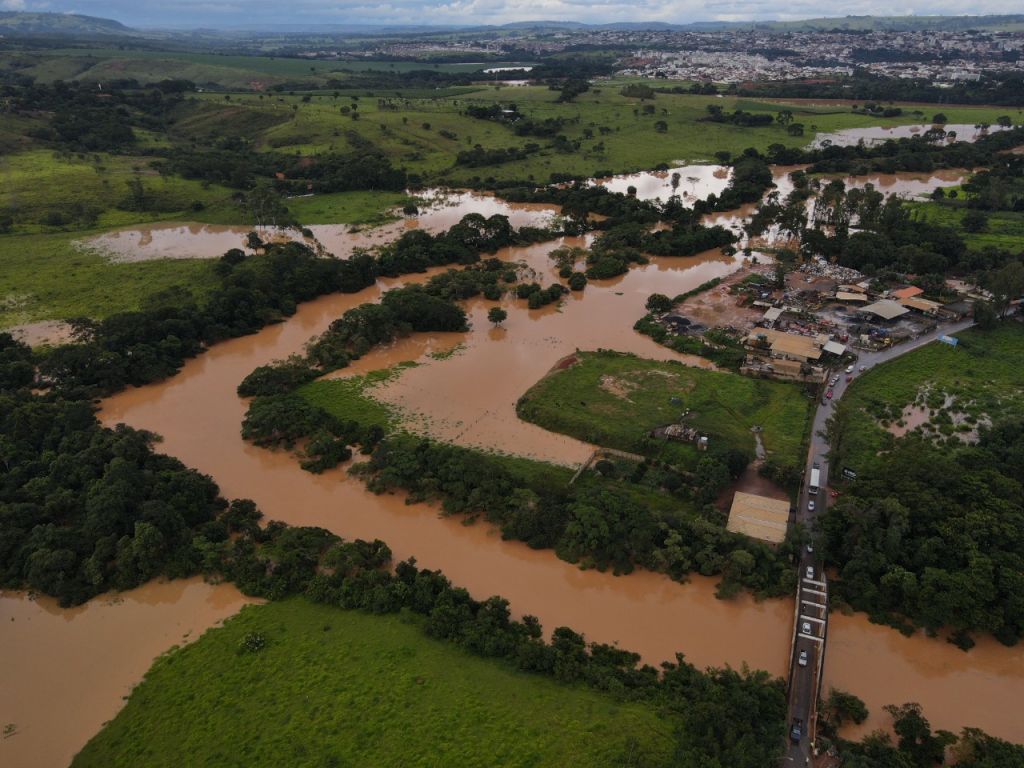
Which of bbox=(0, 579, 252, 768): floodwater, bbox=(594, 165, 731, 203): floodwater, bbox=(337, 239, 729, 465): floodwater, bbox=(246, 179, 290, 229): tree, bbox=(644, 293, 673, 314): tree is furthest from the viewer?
bbox=(594, 165, 731, 203): floodwater

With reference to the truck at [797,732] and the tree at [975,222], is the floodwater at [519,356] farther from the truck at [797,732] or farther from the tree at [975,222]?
the tree at [975,222]

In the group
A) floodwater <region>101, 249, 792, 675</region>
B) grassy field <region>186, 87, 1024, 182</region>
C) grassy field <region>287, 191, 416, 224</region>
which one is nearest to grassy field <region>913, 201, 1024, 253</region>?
grassy field <region>186, 87, 1024, 182</region>

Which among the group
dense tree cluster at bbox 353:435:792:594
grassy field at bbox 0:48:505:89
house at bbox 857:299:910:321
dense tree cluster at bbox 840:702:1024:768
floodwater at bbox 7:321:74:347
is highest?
grassy field at bbox 0:48:505:89

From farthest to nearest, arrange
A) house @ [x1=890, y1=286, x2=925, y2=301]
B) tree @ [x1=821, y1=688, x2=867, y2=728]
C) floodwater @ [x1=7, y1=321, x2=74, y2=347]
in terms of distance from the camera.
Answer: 1. house @ [x1=890, y1=286, x2=925, y2=301]
2. floodwater @ [x1=7, y1=321, x2=74, y2=347]
3. tree @ [x1=821, y1=688, x2=867, y2=728]

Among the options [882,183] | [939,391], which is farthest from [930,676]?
[882,183]

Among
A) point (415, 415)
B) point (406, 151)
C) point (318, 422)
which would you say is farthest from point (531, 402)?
point (406, 151)

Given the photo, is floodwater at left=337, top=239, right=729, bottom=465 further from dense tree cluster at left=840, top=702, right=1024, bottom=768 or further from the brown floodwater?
dense tree cluster at left=840, top=702, right=1024, bottom=768

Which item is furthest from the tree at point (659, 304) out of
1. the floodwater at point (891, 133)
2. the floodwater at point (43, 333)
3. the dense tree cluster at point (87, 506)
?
the floodwater at point (891, 133)

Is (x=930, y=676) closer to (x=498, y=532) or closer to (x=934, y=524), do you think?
(x=934, y=524)
